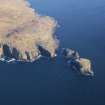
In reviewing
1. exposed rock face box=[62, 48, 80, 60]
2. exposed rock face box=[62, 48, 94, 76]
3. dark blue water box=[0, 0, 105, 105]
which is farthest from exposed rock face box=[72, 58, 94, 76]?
exposed rock face box=[62, 48, 80, 60]

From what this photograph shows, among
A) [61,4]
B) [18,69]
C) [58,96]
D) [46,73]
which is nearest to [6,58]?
[18,69]

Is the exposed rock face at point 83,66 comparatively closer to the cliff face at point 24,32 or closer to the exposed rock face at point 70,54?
the exposed rock face at point 70,54

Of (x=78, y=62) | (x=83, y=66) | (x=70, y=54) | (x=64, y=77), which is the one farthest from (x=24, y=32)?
(x=64, y=77)

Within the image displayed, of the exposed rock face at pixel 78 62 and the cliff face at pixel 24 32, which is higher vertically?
the cliff face at pixel 24 32

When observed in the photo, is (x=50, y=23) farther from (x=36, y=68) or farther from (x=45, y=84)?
(x=45, y=84)

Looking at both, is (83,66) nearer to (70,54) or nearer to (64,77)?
(64,77)


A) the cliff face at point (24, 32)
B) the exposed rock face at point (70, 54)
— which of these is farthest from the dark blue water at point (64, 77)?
the cliff face at point (24, 32)
